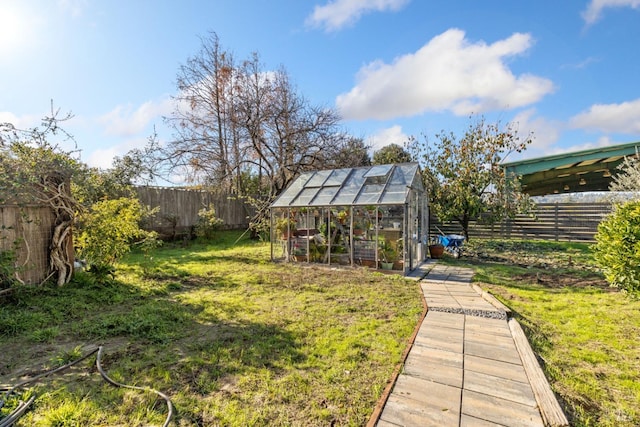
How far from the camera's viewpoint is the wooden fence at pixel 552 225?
39.2 ft

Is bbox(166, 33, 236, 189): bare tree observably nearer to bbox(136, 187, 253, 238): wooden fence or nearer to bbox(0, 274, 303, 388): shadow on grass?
bbox(136, 187, 253, 238): wooden fence

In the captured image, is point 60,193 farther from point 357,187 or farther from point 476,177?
point 476,177

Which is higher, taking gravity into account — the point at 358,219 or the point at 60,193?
the point at 60,193

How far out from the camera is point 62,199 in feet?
17.3

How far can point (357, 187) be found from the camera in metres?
7.99

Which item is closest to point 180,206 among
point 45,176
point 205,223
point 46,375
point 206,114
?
point 205,223

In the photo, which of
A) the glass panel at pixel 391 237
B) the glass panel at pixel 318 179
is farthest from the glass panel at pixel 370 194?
the glass panel at pixel 318 179

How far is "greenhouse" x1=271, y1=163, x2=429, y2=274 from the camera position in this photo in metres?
7.30


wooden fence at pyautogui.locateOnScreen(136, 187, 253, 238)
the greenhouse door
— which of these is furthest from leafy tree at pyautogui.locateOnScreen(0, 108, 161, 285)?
the greenhouse door

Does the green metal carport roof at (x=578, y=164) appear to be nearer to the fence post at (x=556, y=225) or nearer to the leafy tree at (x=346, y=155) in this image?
the fence post at (x=556, y=225)

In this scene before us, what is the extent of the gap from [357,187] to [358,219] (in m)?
0.89

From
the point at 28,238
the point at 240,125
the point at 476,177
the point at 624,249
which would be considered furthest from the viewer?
the point at 240,125

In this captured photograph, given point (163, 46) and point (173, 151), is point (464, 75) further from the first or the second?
point (173, 151)

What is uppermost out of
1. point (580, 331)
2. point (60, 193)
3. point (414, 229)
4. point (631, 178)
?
point (631, 178)
